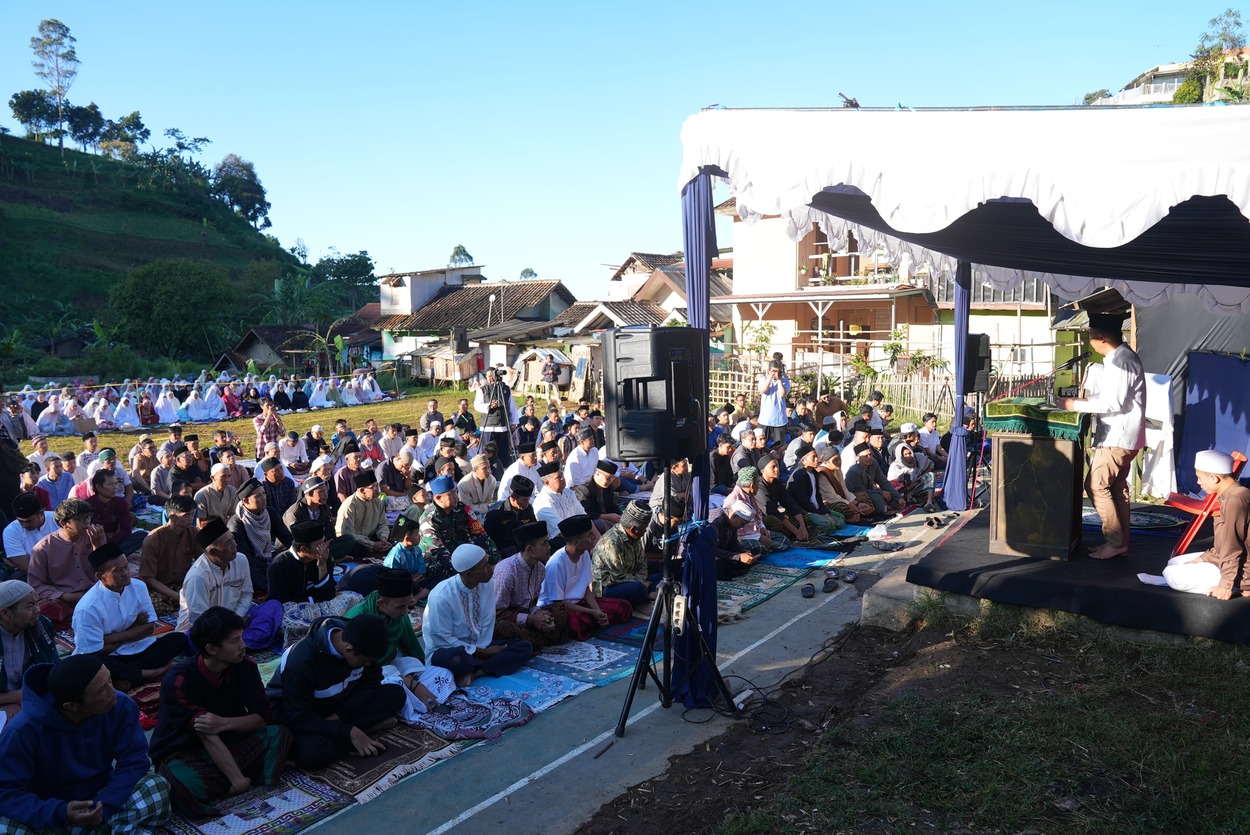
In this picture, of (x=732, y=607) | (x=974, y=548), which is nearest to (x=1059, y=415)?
(x=974, y=548)

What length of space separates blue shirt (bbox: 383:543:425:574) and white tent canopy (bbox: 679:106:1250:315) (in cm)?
355

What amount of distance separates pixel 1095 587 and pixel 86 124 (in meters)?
96.0

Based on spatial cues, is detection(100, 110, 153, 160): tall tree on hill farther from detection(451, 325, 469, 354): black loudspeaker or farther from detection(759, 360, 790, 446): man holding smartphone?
detection(759, 360, 790, 446): man holding smartphone

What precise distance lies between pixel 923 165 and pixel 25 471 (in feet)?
28.3

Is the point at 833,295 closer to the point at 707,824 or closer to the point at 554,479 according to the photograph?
the point at 554,479

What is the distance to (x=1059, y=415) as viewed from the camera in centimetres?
593

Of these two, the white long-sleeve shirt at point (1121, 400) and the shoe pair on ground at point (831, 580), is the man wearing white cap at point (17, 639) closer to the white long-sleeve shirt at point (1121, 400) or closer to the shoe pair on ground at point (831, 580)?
the shoe pair on ground at point (831, 580)

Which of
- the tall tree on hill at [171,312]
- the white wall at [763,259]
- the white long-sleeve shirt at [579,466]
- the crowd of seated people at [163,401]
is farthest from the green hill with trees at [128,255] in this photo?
the white long-sleeve shirt at [579,466]

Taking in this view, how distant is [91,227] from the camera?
204 feet

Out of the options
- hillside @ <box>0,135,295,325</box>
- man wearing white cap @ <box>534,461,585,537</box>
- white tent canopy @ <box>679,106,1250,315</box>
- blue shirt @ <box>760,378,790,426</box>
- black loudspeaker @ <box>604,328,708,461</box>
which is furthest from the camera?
hillside @ <box>0,135,295,325</box>

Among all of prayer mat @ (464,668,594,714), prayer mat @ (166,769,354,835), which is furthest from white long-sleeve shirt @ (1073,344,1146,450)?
prayer mat @ (166,769,354,835)

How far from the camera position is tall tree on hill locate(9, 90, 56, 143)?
260 feet

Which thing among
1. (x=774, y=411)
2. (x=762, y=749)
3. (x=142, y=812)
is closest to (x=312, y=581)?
(x=142, y=812)

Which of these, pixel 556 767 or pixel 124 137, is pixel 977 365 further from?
pixel 124 137
